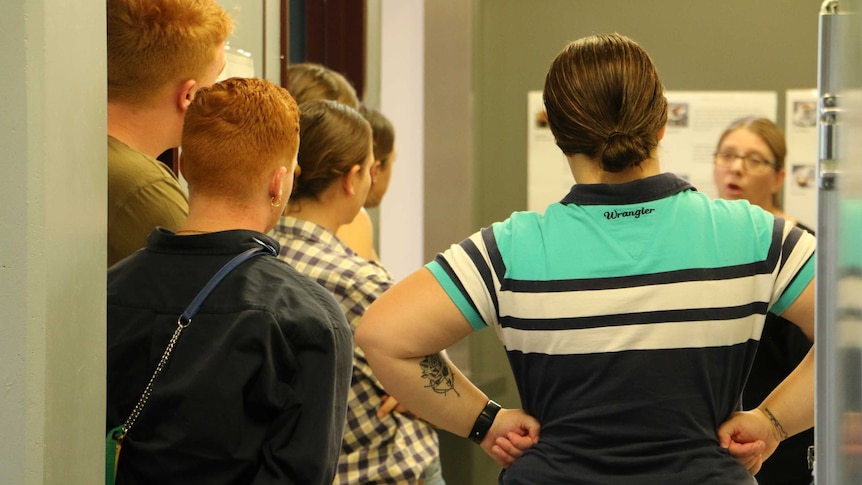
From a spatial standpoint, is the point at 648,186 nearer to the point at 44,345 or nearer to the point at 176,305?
the point at 176,305

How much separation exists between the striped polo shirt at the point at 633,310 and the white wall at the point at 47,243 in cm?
50

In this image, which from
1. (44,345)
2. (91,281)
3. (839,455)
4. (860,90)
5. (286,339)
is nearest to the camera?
(860,90)

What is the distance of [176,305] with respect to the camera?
1.50 m

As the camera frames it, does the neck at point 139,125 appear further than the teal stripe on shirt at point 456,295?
Yes

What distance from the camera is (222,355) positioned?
4.75 ft

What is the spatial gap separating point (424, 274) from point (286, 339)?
0.22 metres

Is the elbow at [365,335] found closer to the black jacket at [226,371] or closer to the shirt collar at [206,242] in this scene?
the black jacket at [226,371]

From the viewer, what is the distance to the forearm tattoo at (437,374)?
156 centimetres

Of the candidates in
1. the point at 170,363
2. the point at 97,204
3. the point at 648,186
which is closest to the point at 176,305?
the point at 170,363

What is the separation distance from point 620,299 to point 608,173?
19cm

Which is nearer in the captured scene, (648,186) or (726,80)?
(648,186)

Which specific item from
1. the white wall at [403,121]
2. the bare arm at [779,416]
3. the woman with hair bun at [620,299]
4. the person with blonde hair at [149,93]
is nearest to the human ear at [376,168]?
the white wall at [403,121]

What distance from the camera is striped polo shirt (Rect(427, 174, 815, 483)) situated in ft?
4.69

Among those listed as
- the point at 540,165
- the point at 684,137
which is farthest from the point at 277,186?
the point at 684,137
